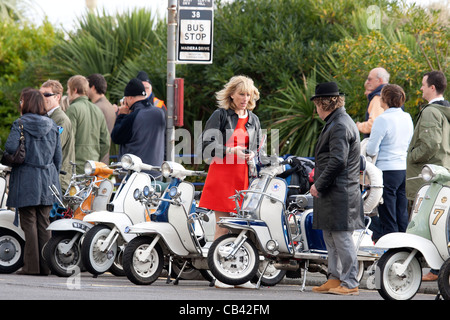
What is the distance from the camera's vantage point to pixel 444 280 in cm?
808

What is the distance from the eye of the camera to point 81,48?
20.9m

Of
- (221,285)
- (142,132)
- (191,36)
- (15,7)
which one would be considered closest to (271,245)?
(221,285)

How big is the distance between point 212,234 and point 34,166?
2.01 m

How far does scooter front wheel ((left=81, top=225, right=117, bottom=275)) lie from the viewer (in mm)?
9805

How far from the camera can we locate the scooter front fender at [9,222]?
35.1 feet

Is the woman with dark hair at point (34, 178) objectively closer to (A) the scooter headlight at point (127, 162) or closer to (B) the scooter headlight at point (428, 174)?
(A) the scooter headlight at point (127, 162)

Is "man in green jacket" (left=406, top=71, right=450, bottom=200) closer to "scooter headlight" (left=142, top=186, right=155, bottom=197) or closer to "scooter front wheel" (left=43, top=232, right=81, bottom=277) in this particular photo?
"scooter headlight" (left=142, top=186, right=155, bottom=197)

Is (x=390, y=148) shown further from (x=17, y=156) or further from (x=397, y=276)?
(x=17, y=156)

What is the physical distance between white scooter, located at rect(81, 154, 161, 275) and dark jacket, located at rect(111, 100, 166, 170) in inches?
33.1

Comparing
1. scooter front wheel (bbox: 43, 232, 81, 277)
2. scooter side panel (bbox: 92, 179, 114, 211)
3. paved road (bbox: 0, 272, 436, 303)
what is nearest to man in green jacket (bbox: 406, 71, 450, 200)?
paved road (bbox: 0, 272, 436, 303)

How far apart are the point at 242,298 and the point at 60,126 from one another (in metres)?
3.88

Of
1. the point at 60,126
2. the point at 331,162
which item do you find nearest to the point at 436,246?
the point at 331,162

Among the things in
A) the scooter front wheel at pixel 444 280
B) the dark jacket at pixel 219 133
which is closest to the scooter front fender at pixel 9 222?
the dark jacket at pixel 219 133
